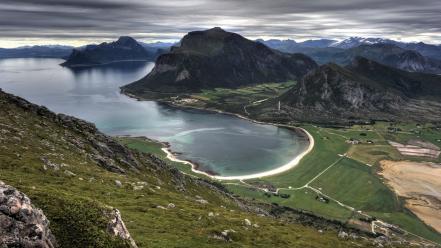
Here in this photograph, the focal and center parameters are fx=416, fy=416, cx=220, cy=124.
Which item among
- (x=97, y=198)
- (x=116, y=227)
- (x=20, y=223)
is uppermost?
(x=20, y=223)

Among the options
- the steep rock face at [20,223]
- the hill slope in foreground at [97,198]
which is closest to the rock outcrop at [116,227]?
the hill slope in foreground at [97,198]

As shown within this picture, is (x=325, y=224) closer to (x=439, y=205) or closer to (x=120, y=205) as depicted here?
(x=439, y=205)

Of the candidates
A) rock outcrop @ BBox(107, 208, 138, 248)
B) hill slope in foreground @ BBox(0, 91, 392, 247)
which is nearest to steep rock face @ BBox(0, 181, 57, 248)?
hill slope in foreground @ BBox(0, 91, 392, 247)

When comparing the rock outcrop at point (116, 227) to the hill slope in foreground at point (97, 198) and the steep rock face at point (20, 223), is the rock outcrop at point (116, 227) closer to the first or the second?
the hill slope in foreground at point (97, 198)

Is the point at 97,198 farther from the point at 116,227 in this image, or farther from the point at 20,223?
the point at 20,223

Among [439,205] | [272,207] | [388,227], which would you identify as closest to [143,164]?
[272,207]

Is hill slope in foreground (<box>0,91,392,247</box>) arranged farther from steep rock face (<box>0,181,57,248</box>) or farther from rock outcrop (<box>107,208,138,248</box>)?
steep rock face (<box>0,181,57,248</box>)

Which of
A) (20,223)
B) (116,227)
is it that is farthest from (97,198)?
(20,223)

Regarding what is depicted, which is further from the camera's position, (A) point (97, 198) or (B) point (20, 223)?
(A) point (97, 198)
